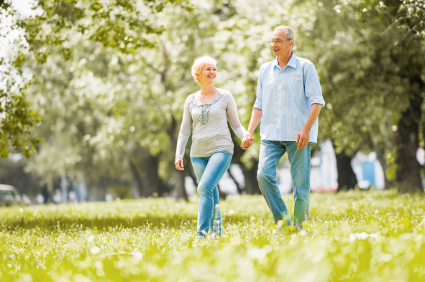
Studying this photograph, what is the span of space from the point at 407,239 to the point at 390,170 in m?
12.2

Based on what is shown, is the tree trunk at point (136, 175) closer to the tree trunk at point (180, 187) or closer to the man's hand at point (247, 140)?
the tree trunk at point (180, 187)

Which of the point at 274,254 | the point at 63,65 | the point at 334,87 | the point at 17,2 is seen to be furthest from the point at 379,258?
the point at 63,65

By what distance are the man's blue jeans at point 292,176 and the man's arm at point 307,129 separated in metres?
0.20

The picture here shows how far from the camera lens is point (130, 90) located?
1834 cm

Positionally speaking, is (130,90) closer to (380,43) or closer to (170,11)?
(170,11)

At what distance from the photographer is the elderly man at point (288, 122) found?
16.6ft

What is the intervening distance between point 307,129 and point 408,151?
1043 centimetres

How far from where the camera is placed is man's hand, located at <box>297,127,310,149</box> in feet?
16.0

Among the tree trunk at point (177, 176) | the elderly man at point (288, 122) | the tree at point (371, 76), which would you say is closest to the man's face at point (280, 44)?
the elderly man at point (288, 122)

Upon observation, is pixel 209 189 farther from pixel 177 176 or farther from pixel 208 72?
pixel 177 176

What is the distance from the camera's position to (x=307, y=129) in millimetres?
4871

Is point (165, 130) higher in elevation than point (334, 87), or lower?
lower

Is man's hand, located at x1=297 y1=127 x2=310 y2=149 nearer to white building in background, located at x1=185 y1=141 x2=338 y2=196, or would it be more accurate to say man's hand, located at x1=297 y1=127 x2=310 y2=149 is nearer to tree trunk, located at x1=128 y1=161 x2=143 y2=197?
white building in background, located at x1=185 y1=141 x2=338 y2=196

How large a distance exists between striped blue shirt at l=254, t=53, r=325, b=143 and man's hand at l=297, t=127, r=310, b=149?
0.50ft
